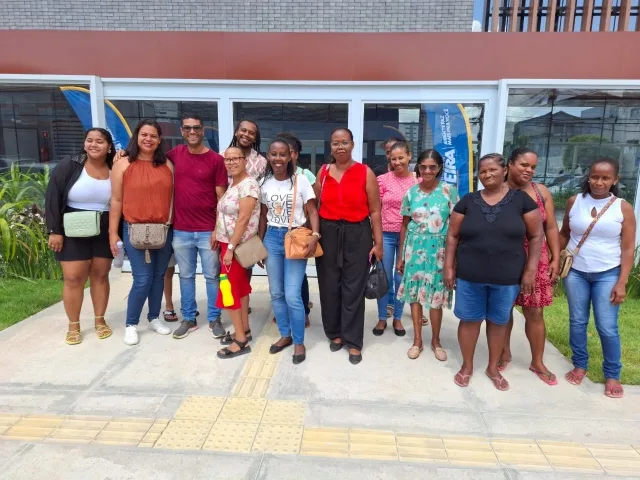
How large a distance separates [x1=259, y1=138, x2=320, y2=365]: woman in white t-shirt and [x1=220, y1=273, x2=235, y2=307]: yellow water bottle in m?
0.33

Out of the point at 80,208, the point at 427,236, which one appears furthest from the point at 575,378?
the point at 80,208

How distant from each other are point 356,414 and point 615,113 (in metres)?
5.44

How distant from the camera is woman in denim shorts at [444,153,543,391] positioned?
9.04 ft

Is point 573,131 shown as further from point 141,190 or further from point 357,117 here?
point 141,190

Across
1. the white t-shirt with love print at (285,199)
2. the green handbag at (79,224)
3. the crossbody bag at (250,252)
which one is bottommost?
the crossbody bag at (250,252)

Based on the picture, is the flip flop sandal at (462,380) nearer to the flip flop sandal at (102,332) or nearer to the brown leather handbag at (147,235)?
the brown leather handbag at (147,235)

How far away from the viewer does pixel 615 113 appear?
5.72m

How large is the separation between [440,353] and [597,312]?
1152 millimetres

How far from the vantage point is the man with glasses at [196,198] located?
3580 mm

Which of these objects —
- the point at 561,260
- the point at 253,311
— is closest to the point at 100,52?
the point at 253,311

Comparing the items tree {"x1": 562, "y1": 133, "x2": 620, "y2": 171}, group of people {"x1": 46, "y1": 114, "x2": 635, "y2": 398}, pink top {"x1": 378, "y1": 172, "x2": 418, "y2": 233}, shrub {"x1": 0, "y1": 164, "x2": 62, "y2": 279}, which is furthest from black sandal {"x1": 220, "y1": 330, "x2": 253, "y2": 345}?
tree {"x1": 562, "y1": 133, "x2": 620, "y2": 171}

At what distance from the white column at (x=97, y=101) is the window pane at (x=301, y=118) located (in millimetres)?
1724

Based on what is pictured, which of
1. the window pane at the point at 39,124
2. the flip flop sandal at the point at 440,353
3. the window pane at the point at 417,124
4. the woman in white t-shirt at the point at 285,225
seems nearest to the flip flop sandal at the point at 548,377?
the flip flop sandal at the point at 440,353

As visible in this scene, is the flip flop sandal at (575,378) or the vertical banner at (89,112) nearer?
the flip flop sandal at (575,378)
